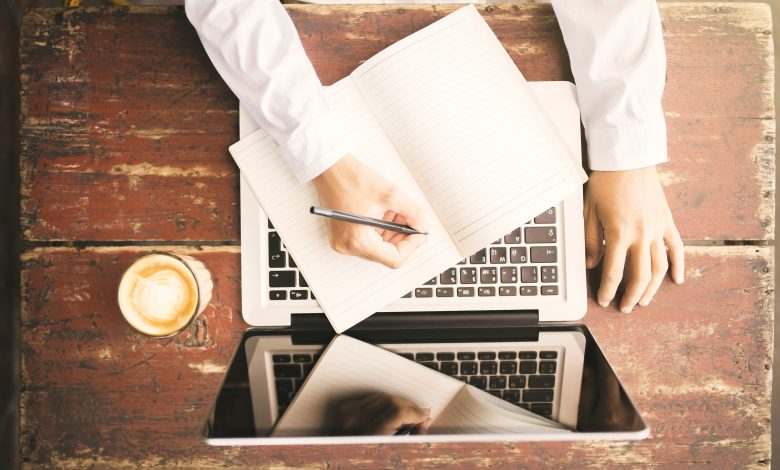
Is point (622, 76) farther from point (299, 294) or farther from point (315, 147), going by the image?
point (299, 294)

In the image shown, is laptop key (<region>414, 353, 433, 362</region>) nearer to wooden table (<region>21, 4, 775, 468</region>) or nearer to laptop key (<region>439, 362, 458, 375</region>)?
laptop key (<region>439, 362, 458, 375</region>)

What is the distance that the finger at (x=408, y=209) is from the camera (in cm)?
68

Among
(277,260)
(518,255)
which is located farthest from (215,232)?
(518,255)

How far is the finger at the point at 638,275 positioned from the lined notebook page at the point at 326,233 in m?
0.24

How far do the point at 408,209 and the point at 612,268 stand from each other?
0.96ft

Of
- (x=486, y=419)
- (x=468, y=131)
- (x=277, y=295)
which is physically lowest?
(x=486, y=419)

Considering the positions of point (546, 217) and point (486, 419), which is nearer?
point (486, 419)

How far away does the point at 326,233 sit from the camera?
694 mm

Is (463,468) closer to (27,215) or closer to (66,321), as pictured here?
(66,321)

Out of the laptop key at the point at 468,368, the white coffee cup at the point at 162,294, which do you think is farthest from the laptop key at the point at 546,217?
the white coffee cup at the point at 162,294

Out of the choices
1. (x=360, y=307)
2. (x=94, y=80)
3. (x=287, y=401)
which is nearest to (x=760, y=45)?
(x=360, y=307)

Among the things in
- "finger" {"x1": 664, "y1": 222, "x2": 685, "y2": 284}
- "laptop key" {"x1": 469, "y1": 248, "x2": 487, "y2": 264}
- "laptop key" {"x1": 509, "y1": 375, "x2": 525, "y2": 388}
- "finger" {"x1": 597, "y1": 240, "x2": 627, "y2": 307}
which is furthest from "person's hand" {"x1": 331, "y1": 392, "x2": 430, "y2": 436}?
"finger" {"x1": 664, "y1": 222, "x2": 685, "y2": 284}

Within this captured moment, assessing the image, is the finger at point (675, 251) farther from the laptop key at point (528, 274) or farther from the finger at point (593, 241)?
the laptop key at point (528, 274)

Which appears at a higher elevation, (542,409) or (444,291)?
(444,291)
